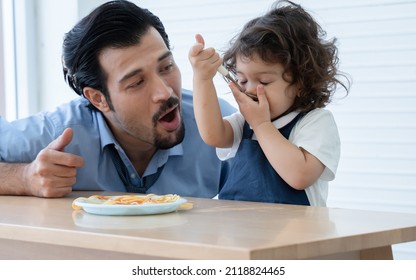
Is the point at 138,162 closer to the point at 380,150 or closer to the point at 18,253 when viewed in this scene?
the point at 18,253

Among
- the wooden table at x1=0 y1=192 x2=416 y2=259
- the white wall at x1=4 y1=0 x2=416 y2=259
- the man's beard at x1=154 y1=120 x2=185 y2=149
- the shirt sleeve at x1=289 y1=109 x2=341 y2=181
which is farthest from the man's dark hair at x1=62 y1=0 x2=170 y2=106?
the white wall at x1=4 y1=0 x2=416 y2=259

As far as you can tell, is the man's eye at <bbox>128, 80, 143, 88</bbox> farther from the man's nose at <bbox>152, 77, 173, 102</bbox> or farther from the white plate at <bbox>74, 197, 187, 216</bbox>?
the white plate at <bbox>74, 197, 187, 216</bbox>

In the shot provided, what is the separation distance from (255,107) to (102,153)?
1.98ft

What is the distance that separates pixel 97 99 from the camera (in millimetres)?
2381

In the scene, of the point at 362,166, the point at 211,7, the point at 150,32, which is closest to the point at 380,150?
the point at 362,166

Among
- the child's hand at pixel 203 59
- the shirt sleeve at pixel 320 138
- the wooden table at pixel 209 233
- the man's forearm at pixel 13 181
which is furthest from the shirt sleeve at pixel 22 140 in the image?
the shirt sleeve at pixel 320 138

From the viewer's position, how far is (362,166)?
3.22 m

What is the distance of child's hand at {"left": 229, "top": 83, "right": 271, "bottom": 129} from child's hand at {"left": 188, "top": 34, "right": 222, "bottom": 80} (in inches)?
3.8


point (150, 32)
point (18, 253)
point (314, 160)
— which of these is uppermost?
point (150, 32)

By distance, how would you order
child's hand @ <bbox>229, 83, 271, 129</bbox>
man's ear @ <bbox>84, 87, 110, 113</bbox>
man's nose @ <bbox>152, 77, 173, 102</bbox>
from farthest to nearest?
man's ear @ <bbox>84, 87, 110, 113</bbox>
man's nose @ <bbox>152, 77, 173, 102</bbox>
child's hand @ <bbox>229, 83, 271, 129</bbox>

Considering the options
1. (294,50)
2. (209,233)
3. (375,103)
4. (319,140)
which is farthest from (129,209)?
(375,103)

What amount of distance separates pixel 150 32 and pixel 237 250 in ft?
4.08

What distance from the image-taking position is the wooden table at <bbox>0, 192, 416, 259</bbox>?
3.94 ft

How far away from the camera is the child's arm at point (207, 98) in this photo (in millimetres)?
1741
